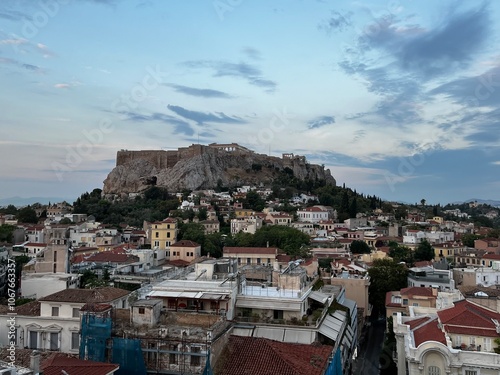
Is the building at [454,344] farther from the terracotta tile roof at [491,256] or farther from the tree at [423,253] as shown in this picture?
the tree at [423,253]

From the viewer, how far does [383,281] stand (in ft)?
123

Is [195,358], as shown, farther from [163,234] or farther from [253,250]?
[163,234]

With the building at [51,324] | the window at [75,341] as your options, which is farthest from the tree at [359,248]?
the window at [75,341]

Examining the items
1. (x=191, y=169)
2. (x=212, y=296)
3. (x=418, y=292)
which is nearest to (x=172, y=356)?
(x=212, y=296)

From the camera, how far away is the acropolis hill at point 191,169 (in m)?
110

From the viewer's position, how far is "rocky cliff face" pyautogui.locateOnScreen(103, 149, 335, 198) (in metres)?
109

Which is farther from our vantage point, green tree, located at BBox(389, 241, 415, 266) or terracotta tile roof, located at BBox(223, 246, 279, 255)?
green tree, located at BBox(389, 241, 415, 266)

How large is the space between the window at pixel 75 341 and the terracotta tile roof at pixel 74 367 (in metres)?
4.65

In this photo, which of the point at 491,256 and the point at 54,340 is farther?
the point at 491,256

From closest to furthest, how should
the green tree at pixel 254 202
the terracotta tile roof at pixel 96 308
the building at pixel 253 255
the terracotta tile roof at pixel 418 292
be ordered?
the terracotta tile roof at pixel 96 308 → the terracotta tile roof at pixel 418 292 → the building at pixel 253 255 → the green tree at pixel 254 202

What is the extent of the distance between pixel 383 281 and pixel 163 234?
1047 inches

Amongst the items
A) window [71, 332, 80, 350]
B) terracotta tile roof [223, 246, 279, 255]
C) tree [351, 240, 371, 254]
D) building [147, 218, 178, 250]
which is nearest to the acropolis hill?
building [147, 218, 178, 250]

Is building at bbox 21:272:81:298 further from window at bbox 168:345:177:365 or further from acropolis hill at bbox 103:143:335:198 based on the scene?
acropolis hill at bbox 103:143:335:198

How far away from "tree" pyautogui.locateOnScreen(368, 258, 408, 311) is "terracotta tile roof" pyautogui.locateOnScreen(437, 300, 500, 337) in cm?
1687
